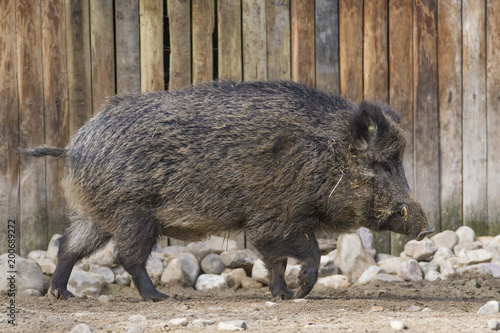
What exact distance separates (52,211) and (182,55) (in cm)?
198

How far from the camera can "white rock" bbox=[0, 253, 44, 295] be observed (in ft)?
20.1

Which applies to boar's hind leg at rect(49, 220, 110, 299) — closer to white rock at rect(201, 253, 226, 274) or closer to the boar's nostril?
white rock at rect(201, 253, 226, 274)

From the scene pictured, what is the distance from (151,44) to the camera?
23.5ft

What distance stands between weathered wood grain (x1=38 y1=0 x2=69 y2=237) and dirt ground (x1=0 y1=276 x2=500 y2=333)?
120 centimetres

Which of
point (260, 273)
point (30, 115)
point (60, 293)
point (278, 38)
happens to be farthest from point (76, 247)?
point (278, 38)


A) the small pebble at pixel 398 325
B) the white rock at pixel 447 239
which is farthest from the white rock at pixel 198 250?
the small pebble at pixel 398 325

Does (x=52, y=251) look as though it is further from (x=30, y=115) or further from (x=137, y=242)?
(x=137, y=242)

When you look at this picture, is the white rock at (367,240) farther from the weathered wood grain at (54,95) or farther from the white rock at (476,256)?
the weathered wood grain at (54,95)

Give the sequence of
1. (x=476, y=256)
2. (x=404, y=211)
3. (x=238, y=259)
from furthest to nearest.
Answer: (x=238, y=259) → (x=476, y=256) → (x=404, y=211)

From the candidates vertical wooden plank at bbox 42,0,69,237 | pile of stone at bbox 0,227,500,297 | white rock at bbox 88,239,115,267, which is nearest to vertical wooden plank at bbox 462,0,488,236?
pile of stone at bbox 0,227,500,297

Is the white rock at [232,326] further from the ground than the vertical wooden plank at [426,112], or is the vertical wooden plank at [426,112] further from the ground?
the vertical wooden plank at [426,112]

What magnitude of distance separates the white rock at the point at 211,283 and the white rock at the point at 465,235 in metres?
2.42

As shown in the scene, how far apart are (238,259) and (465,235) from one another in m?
2.28

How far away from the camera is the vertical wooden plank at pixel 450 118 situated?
7.39m
